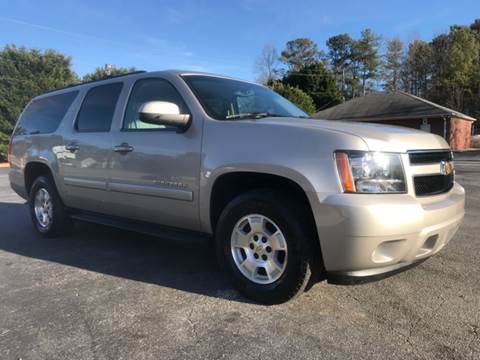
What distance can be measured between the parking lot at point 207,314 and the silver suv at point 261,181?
1.13 feet

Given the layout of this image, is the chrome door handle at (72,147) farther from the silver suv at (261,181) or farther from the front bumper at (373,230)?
the front bumper at (373,230)

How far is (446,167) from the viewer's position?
338 centimetres

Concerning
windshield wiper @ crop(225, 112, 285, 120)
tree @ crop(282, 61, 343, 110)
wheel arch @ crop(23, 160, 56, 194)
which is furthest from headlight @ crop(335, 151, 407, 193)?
tree @ crop(282, 61, 343, 110)

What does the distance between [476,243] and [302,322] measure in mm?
3021

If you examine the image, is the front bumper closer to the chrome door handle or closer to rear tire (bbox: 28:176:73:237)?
the chrome door handle

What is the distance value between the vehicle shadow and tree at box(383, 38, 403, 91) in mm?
62272

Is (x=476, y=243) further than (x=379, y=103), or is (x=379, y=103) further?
(x=379, y=103)

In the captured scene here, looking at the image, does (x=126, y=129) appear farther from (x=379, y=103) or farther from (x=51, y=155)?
(x=379, y=103)

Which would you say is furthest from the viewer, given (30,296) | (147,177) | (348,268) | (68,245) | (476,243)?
(68,245)

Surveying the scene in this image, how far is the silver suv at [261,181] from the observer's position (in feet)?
9.30

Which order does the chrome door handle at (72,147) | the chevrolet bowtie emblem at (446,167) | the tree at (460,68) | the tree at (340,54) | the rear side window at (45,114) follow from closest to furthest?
the chevrolet bowtie emblem at (446,167)
the chrome door handle at (72,147)
the rear side window at (45,114)
the tree at (460,68)
the tree at (340,54)

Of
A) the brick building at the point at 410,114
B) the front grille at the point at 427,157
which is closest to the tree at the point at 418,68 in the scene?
the brick building at the point at 410,114

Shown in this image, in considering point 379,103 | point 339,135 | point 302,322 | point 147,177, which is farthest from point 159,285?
point 379,103

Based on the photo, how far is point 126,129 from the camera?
4.27 metres
